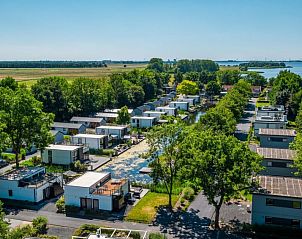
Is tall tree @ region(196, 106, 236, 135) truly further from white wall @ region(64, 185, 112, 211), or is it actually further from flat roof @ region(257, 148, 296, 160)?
white wall @ region(64, 185, 112, 211)

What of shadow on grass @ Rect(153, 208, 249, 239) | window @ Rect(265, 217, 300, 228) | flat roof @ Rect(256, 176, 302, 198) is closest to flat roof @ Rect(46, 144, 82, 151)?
shadow on grass @ Rect(153, 208, 249, 239)

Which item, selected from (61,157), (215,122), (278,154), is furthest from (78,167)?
(278,154)

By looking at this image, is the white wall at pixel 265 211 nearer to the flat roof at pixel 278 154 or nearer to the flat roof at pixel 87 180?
the flat roof at pixel 278 154

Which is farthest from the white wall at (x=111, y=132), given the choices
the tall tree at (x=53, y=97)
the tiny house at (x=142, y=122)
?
the tall tree at (x=53, y=97)

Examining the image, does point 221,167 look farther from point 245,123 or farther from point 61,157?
point 245,123

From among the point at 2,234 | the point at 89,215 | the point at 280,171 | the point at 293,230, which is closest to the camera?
the point at 2,234

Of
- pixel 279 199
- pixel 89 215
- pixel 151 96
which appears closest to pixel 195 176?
pixel 279 199

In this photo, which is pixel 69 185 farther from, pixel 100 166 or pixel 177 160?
pixel 100 166
